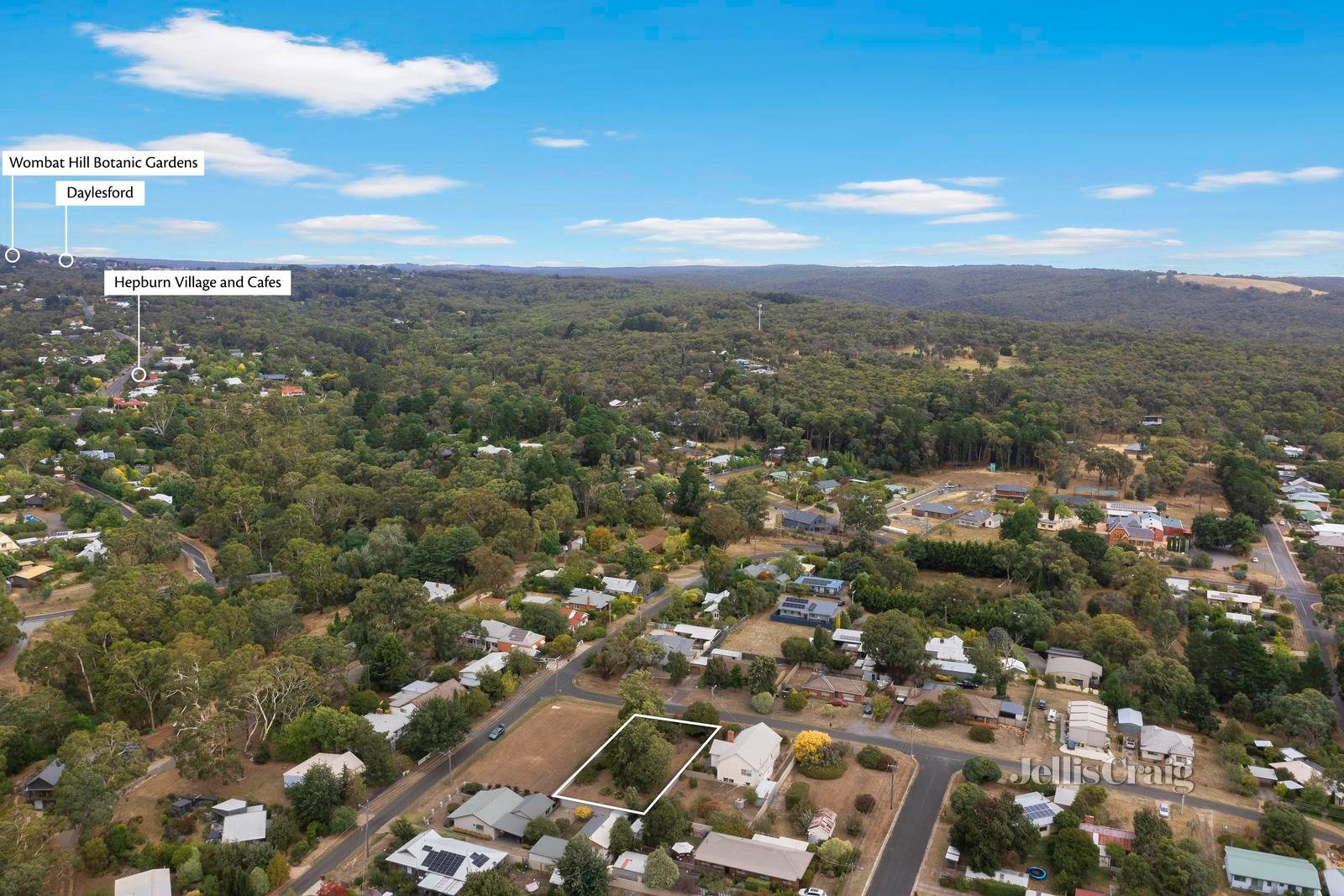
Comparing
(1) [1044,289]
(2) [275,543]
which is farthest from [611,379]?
(1) [1044,289]

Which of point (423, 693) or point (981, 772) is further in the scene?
point (423, 693)

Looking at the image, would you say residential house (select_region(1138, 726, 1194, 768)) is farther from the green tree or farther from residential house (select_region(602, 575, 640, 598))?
residential house (select_region(602, 575, 640, 598))

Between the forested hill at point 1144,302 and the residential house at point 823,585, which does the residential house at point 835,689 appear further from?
the forested hill at point 1144,302

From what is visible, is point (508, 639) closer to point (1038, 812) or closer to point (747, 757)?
point (747, 757)

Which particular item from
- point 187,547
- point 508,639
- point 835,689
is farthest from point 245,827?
point 187,547

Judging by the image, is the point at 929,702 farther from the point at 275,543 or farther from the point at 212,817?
the point at 275,543

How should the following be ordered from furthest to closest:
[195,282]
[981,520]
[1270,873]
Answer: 1. [981,520]
2. [195,282]
3. [1270,873]
